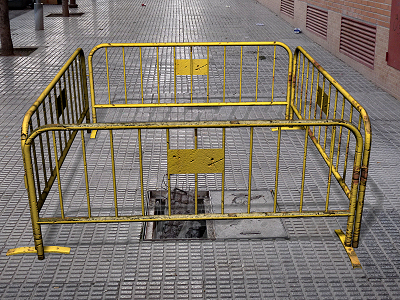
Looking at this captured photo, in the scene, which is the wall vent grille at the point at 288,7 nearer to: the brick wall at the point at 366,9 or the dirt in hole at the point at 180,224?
the brick wall at the point at 366,9

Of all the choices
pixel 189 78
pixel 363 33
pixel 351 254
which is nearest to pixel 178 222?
pixel 351 254

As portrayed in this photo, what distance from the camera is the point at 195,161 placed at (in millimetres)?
4180

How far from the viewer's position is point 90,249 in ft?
14.8

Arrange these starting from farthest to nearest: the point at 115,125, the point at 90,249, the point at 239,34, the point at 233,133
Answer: the point at 239,34 < the point at 233,133 < the point at 90,249 < the point at 115,125

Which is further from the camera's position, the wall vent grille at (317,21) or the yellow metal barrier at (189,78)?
the wall vent grille at (317,21)

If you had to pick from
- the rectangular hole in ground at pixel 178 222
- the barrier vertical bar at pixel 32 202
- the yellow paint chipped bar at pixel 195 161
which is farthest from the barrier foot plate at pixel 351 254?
the barrier vertical bar at pixel 32 202

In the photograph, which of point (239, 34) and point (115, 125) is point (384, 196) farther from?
point (239, 34)

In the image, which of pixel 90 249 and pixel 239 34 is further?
pixel 239 34

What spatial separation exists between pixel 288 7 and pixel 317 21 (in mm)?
4012

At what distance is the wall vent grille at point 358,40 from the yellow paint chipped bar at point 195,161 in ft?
22.5

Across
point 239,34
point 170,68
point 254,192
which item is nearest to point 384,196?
point 254,192

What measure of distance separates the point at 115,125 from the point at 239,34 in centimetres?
1167

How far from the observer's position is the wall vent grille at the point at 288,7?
1730 cm

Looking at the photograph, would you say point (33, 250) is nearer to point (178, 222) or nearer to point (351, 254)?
point (178, 222)
